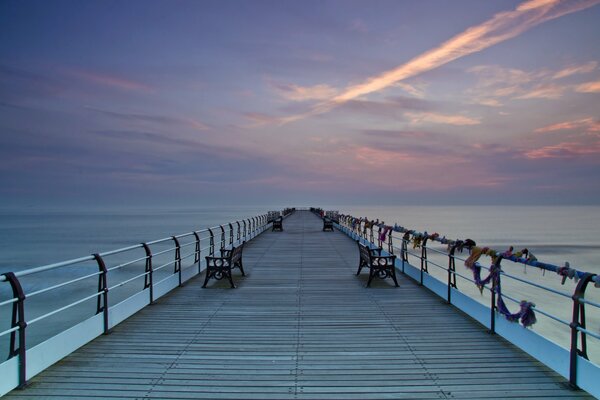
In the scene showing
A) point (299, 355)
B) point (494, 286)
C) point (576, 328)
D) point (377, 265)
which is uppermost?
point (494, 286)

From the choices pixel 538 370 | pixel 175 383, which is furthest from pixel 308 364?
pixel 538 370

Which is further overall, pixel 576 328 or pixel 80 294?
pixel 80 294

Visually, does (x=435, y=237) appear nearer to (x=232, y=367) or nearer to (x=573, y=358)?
(x=573, y=358)

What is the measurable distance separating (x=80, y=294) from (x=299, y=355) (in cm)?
2430

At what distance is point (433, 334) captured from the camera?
562cm

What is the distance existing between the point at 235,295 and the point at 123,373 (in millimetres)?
3809

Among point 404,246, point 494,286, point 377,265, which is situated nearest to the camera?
point 494,286

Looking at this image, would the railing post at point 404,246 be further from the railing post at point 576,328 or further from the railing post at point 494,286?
the railing post at point 576,328

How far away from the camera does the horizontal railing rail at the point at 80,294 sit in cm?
403

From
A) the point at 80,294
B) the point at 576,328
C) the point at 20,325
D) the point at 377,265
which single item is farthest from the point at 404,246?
the point at 80,294

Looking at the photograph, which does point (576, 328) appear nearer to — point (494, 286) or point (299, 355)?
point (494, 286)

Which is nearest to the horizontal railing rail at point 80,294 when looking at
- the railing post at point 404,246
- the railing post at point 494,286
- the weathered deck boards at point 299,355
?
the weathered deck boards at point 299,355

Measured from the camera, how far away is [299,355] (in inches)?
190

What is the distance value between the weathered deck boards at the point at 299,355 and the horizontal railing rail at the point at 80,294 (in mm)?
227
